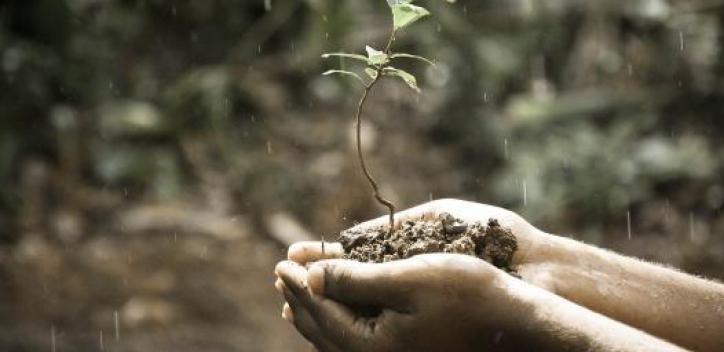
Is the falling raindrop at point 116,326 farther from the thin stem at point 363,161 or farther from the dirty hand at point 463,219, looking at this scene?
the thin stem at point 363,161

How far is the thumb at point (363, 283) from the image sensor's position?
1.60m

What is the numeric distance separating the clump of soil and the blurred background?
2.99 metres

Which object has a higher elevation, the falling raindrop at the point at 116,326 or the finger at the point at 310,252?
the finger at the point at 310,252

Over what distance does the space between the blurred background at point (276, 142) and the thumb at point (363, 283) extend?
3.19 m

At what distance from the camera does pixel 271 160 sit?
6.89 m

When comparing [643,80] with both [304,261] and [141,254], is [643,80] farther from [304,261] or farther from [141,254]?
[304,261]

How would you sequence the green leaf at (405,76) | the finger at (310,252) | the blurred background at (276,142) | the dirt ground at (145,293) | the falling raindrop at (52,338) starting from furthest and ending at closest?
the blurred background at (276,142) < the dirt ground at (145,293) < the falling raindrop at (52,338) < the finger at (310,252) < the green leaf at (405,76)

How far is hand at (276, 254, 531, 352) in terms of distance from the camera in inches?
62.4

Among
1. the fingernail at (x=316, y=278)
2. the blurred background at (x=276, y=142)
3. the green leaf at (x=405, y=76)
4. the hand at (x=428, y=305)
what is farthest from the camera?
the blurred background at (x=276, y=142)

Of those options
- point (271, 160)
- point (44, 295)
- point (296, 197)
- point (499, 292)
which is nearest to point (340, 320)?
point (499, 292)

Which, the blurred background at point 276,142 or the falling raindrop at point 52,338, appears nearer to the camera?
the falling raindrop at point 52,338

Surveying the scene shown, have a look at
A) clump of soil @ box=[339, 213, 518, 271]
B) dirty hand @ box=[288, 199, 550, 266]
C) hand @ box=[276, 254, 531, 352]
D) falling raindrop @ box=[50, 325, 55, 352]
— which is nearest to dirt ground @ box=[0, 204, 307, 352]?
falling raindrop @ box=[50, 325, 55, 352]

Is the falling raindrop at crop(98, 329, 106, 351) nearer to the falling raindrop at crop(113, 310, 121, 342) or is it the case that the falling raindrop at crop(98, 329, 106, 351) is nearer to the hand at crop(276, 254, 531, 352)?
the falling raindrop at crop(113, 310, 121, 342)

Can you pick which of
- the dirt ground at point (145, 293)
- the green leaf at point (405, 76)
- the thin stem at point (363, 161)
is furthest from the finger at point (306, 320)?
the dirt ground at point (145, 293)
